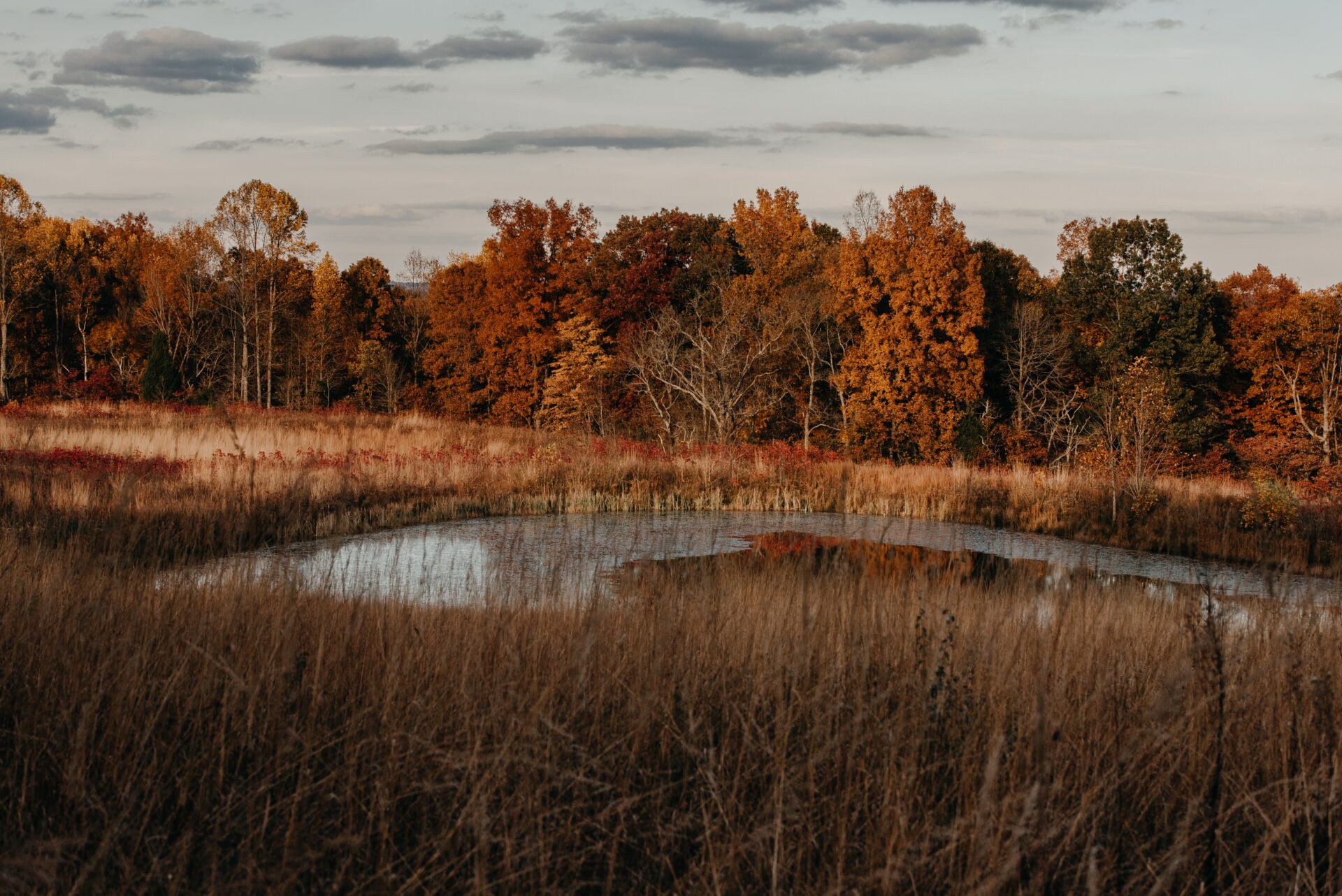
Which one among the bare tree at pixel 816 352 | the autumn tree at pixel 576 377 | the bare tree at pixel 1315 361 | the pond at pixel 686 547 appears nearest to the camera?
the pond at pixel 686 547

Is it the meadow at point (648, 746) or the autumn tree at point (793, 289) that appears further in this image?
the autumn tree at point (793, 289)

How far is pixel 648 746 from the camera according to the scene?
11.1 ft

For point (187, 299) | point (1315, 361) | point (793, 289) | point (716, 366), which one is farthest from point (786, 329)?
point (187, 299)

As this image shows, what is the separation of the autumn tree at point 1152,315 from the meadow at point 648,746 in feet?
107

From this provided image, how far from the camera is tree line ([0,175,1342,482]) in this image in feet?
109

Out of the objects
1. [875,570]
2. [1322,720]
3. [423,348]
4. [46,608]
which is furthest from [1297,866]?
[423,348]

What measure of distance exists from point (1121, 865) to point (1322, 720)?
4.30ft

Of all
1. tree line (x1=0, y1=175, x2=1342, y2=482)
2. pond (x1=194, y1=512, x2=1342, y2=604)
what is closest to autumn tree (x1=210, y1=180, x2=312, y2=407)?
tree line (x1=0, y1=175, x2=1342, y2=482)

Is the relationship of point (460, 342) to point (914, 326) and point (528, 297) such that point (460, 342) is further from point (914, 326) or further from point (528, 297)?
point (914, 326)

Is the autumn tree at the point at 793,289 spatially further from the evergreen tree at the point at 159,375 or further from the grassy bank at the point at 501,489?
the evergreen tree at the point at 159,375

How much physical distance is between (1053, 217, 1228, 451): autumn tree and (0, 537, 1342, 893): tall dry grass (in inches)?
1296

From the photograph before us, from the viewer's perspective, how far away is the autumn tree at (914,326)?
33188mm

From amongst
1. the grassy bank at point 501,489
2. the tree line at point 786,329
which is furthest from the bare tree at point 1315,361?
the grassy bank at point 501,489

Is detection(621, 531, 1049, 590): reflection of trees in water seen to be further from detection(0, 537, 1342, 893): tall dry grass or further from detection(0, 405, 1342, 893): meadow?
detection(0, 537, 1342, 893): tall dry grass
